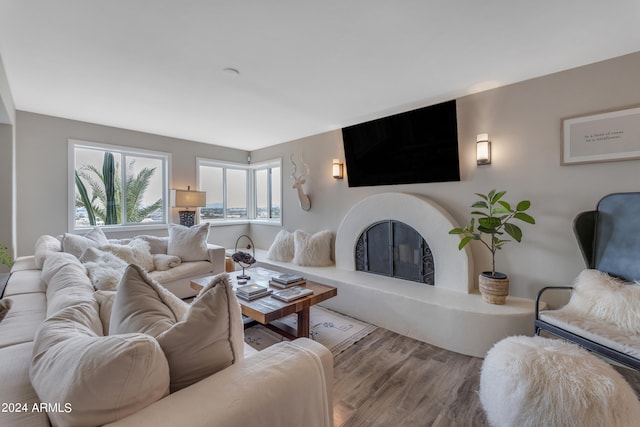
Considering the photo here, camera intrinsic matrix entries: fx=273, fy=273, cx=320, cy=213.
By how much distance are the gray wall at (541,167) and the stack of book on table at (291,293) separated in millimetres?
1776

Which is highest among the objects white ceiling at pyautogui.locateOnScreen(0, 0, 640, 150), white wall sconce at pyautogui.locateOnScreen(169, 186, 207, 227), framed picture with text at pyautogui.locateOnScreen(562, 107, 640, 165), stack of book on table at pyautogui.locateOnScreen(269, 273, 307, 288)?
white ceiling at pyautogui.locateOnScreen(0, 0, 640, 150)

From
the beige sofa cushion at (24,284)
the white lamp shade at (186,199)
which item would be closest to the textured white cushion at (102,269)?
the beige sofa cushion at (24,284)

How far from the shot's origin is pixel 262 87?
2.61 m

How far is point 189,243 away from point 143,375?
3092 millimetres

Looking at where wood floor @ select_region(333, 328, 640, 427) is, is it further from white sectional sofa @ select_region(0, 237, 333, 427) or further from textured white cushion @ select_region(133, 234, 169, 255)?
textured white cushion @ select_region(133, 234, 169, 255)

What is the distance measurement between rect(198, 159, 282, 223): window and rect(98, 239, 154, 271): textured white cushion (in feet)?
5.68

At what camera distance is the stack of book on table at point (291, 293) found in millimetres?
2182

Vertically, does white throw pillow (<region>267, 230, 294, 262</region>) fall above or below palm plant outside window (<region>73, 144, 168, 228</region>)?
below

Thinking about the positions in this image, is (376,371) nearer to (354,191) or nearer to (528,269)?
(528,269)

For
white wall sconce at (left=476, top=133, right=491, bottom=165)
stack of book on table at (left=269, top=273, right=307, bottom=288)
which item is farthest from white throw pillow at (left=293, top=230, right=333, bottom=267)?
white wall sconce at (left=476, top=133, right=491, bottom=165)

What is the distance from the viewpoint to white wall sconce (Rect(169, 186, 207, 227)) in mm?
4121

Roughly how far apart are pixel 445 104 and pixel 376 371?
2570 millimetres

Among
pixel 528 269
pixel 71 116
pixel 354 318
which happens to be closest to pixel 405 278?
pixel 354 318

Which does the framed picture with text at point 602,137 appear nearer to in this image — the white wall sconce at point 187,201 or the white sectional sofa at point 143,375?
the white sectional sofa at point 143,375
